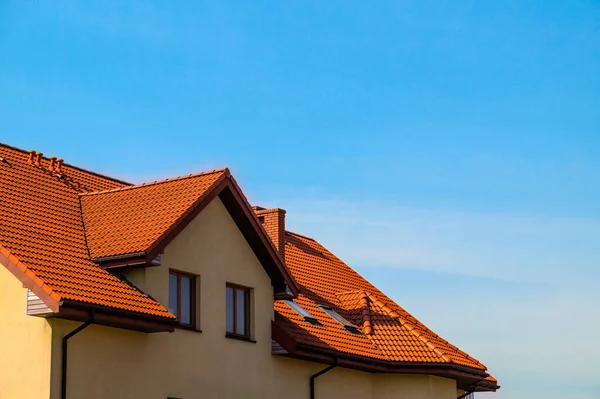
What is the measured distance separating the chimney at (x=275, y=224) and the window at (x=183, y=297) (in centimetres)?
859

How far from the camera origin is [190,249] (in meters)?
25.2

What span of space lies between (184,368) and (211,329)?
1.44 m

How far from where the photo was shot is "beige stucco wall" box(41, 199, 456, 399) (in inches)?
856

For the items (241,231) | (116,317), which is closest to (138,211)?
(241,231)

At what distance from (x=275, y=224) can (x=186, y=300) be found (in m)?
9.36

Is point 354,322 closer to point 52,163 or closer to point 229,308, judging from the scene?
point 229,308

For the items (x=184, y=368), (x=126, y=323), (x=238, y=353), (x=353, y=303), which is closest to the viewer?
(x=126, y=323)

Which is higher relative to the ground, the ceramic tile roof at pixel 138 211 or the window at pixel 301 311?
the ceramic tile roof at pixel 138 211

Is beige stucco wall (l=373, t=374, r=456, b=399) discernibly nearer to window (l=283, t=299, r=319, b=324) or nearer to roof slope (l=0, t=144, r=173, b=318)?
window (l=283, t=299, r=319, b=324)

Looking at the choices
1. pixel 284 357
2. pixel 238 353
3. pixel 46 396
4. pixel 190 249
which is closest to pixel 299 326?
pixel 284 357

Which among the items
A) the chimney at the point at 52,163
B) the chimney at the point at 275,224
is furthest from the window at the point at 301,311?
the chimney at the point at 52,163

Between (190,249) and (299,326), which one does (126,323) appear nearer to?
(190,249)

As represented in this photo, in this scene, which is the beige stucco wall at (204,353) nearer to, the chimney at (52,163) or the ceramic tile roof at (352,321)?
the ceramic tile roof at (352,321)

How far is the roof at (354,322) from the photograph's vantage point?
29097 mm
